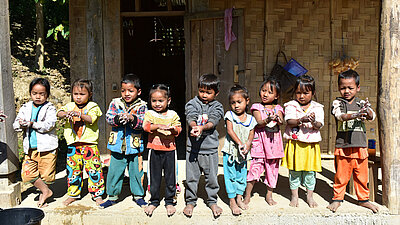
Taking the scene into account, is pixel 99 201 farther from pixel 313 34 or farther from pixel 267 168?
pixel 313 34

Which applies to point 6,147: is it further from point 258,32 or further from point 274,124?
point 258,32

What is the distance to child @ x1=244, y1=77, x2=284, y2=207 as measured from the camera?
367cm

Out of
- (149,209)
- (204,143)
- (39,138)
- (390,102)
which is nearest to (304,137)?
(390,102)

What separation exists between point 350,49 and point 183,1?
2.87 meters

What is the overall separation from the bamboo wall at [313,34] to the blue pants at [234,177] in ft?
7.30

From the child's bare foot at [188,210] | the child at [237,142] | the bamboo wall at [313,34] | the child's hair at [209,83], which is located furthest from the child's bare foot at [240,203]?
the bamboo wall at [313,34]

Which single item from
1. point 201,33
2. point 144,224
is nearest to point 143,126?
point 144,224

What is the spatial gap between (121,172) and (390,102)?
2.95m

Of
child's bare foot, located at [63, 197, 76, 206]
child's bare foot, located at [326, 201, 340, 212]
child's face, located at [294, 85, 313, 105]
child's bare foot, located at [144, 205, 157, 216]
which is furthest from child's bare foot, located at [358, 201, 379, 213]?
child's bare foot, located at [63, 197, 76, 206]

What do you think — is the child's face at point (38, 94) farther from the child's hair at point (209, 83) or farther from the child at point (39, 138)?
the child's hair at point (209, 83)

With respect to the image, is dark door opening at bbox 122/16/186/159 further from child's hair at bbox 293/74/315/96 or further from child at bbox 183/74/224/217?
child's hair at bbox 293/74/315/96

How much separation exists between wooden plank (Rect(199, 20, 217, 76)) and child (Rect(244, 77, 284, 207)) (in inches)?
70.5

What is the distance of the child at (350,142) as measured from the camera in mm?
3543

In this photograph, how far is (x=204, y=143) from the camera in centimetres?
352
